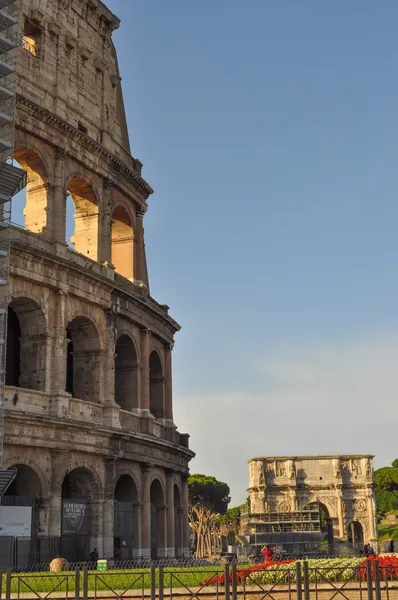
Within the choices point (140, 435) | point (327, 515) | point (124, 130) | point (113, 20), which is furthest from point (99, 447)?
point (327, 515)

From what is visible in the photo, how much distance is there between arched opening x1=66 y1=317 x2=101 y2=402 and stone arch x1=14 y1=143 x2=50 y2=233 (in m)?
3.99

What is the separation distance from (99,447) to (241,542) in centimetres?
2720

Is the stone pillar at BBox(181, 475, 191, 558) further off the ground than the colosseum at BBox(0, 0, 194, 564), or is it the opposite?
the colosseum at BBox(0, 0, 194, 564)

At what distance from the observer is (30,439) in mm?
27062

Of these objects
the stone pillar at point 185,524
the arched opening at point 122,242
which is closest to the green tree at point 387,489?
the stone pillar at point 185,524

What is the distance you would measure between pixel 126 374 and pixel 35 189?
8.46 m

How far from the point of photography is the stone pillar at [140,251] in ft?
120

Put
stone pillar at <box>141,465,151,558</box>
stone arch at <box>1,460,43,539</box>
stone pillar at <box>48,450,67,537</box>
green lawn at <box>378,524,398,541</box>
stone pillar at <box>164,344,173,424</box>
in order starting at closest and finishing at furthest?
stone arch at <box>1,460,43,539</box>
stone pillar at <box>48,450,67,537</box>
stone pillar at <box>141,465,151,558</box>
stone pillar at <box>164,344,173,424</box>
green lawn at <box>378,524,398,541</box>

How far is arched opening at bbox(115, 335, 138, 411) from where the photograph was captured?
33.7 metres

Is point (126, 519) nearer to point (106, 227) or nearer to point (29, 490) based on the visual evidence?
point (29, 490)

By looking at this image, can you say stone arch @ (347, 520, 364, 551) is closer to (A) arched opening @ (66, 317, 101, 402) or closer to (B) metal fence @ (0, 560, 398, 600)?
(A) arched opening @ (66, 317, 101, 402)

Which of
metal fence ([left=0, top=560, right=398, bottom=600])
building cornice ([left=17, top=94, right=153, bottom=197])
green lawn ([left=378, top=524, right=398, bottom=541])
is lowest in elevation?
metal fence ([left=0, top=560, right=398, bottom=600])

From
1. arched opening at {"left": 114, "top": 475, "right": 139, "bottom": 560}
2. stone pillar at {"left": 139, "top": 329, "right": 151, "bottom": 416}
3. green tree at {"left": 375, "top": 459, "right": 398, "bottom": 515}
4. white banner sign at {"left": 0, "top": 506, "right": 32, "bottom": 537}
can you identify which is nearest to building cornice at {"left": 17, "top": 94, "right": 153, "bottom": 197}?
stone pillar at {"left": 139, "top": 329, "right": 151, "bottom": 416}

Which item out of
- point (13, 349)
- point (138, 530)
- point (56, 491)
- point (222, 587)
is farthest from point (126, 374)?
point (222, 587)
